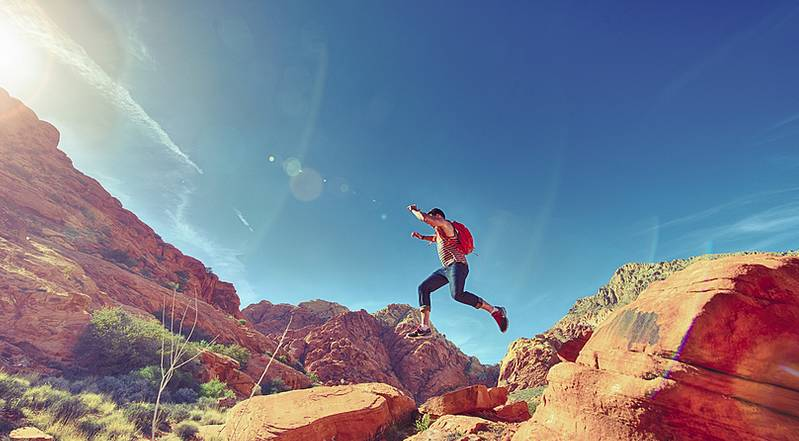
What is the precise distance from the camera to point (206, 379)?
70.0 feet

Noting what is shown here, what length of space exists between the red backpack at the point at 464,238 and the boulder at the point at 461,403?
697 cm

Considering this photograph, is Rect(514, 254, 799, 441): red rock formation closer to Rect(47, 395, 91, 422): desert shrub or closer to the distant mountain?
Rect(47, 395, 91, 422): desert shrub

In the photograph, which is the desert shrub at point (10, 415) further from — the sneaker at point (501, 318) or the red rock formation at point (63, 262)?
the sneaker at point (501, 318)

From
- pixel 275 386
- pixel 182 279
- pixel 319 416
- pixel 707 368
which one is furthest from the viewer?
pixel 182 279

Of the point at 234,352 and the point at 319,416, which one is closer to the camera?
the point at 319,416

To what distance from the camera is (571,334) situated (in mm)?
49188

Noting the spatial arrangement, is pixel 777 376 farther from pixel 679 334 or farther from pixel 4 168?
pixel 4 168

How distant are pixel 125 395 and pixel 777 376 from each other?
62.3 ft

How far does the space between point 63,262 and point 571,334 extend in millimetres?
56155

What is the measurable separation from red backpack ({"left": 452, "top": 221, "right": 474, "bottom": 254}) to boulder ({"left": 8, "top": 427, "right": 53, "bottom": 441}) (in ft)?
32.7

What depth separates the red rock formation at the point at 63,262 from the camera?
1766 centimetres

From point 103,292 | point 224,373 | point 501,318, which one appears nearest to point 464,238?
point 501,318

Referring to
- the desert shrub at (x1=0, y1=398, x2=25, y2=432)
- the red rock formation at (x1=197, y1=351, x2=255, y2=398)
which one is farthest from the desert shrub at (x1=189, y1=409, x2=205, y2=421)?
Result: the red rock formation at (x1=197, y1=351, x2=255, y2=398)

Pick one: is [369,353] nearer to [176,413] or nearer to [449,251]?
[176,413]
